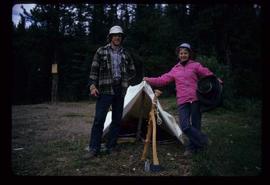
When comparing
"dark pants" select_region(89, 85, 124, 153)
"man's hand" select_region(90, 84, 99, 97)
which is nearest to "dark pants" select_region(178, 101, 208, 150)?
"dark pants" select_region(89, 85, 124, 153)

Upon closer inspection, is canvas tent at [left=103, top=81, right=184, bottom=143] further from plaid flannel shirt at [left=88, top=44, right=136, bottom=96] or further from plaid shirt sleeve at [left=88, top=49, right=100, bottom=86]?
plaid shirt sleeve at [left=88, top=49, right=100, bottom=86]

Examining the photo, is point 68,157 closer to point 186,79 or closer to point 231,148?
point 186,79

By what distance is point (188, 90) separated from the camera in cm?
541

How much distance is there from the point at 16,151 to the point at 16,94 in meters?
17.2

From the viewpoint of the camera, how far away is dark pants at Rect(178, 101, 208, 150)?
530 centimetres

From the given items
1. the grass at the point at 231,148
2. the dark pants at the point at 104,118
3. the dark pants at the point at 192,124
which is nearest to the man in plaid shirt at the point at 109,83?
the dark pants at the point at 104,118

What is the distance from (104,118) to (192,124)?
4.94 feet

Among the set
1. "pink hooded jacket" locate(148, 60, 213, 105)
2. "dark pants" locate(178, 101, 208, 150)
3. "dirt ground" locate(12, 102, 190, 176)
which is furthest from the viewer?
"pink hooded jacket" locate(148, 60, 213, 105)

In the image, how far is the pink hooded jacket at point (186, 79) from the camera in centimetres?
541

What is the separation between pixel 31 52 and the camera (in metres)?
21.4

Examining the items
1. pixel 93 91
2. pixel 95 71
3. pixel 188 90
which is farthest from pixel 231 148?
pixel 95 71

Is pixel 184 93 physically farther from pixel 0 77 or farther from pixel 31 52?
pixel 31 52

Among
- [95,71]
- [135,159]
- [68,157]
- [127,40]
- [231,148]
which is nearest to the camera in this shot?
[135,159]

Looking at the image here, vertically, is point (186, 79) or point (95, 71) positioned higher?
point (95, 71)
